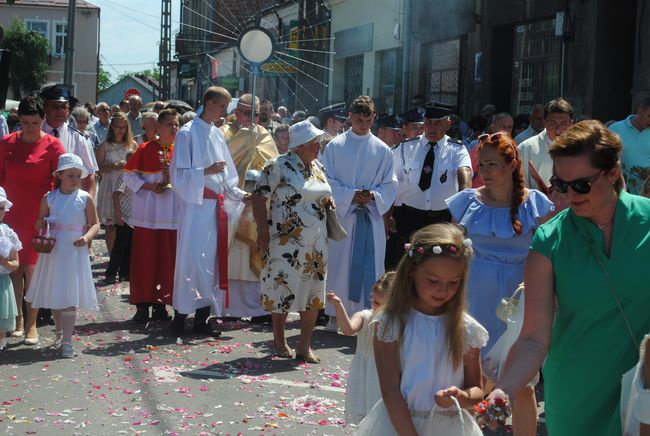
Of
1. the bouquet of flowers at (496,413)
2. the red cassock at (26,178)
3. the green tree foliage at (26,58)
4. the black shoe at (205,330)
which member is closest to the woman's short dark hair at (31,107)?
the red cassock at (26,178)

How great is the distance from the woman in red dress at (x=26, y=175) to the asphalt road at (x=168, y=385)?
611 millimetres

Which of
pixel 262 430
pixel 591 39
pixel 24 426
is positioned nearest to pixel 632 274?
pixel 262 430

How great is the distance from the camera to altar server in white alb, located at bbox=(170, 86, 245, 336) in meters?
9.87

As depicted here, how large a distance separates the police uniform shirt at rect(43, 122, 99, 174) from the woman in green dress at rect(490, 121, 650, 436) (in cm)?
731

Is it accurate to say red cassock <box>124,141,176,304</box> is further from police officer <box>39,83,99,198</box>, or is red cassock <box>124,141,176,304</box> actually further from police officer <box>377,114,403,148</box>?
police officer <box>377,114,403,148</box>

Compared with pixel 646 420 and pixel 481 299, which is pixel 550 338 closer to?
pixel 646 420

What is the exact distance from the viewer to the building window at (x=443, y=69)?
919 inches

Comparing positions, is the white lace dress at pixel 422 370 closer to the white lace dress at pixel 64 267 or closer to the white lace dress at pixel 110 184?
the white lace dress at pixel 64 267

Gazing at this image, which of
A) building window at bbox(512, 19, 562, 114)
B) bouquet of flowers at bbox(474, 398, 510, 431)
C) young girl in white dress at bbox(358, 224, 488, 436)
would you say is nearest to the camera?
bouquet of flowers at bbox(474, 398, 510, 431)

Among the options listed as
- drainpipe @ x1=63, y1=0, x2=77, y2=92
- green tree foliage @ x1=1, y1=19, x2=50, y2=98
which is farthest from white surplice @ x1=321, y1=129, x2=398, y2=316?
green tree foliage @ x1=1, y1=19, x2=50, y2=98

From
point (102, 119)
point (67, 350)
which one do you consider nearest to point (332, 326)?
point (67, 350)

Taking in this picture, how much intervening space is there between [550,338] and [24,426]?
3.81 m

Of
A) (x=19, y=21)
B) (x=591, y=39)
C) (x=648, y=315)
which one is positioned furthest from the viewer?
(x=19, y=21)

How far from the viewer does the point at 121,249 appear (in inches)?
521
